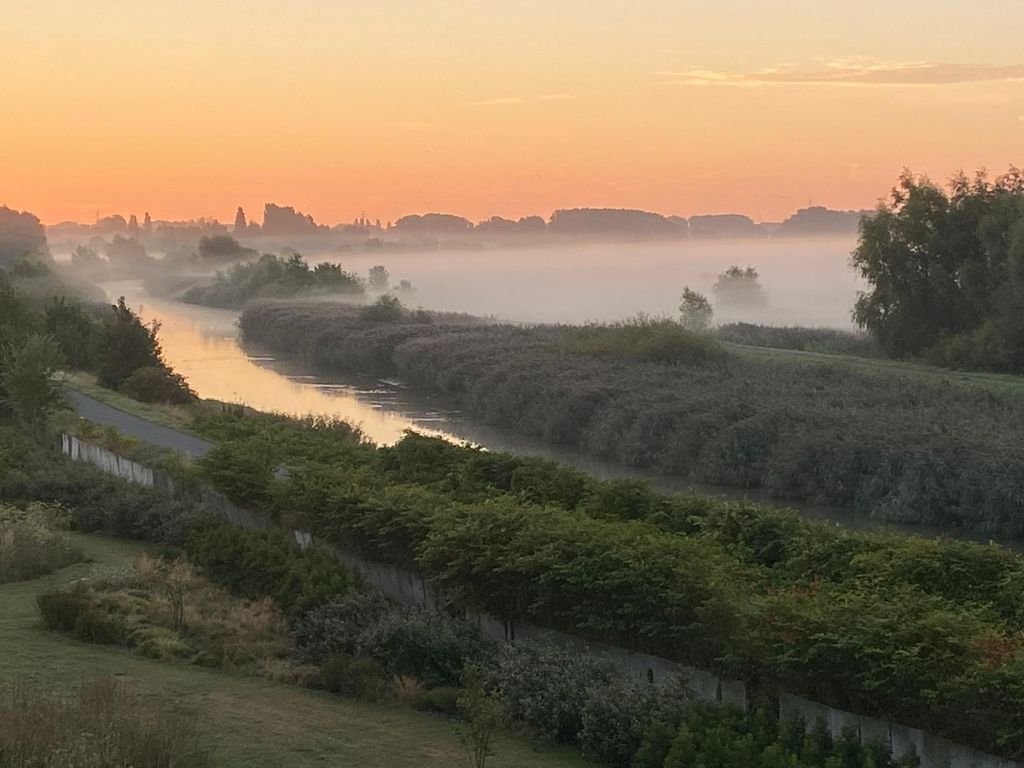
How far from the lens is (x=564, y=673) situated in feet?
40.4

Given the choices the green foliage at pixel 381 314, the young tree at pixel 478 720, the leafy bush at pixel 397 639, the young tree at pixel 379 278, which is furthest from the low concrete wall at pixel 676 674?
the young tree at pixel 379 278

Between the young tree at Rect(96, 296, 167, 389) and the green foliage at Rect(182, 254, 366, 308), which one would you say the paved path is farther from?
the green foliage at Rect(182, 254, 366, 308)

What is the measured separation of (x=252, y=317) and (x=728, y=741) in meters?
79.9

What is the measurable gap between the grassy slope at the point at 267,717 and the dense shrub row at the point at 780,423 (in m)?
17.1

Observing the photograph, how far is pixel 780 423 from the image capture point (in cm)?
3250

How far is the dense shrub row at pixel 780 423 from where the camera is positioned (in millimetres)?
26828

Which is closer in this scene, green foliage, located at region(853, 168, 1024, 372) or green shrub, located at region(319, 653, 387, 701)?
green shrub, located at region(319, 653, 387, 701)

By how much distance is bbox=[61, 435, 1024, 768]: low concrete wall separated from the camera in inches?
397

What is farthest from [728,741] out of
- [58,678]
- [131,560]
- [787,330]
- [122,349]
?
[787,330]

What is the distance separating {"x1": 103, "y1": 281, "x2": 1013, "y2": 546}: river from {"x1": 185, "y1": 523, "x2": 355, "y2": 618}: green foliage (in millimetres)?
8289

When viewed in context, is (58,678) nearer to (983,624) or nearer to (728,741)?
(728,741)

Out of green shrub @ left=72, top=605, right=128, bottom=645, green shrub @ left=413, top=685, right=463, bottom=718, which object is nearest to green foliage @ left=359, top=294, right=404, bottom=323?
green shrub @ left=72, top=605, right=128, bottom=645

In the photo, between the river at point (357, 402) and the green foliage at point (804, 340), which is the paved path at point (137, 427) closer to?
the river at point (357, 402)

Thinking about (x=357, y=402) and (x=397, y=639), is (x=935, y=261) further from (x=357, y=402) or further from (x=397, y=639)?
(x=397, y=639)
